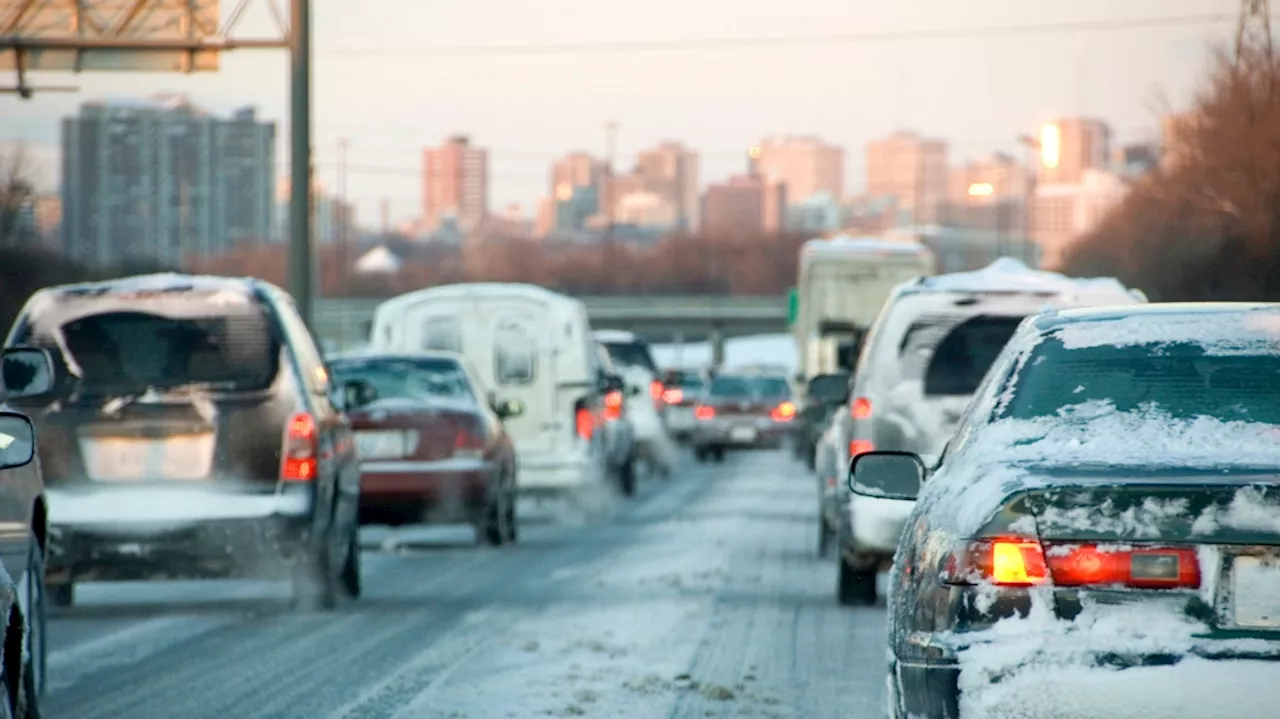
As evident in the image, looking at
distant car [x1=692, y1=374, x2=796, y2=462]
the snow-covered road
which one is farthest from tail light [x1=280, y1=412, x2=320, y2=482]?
distant car [x1=692, y1=374, x2=796, y2=462]

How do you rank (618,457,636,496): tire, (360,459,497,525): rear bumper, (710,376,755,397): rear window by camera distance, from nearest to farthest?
(360,459,497,525): rear bumper → (618,457,636,496): tire → (710,376,755,397): rear window

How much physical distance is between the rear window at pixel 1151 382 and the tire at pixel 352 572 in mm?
7801

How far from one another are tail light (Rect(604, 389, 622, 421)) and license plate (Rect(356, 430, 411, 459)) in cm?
957

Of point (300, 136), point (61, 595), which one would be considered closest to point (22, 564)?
point (61, 595)

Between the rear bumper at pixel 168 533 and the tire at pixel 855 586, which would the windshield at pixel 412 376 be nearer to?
the tire at pixel 855 586

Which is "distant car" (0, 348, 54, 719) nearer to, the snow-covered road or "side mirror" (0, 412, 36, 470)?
"side mirror" (0, 412, 36, 470)

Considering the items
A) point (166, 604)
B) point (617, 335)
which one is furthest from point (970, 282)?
point (617, 335)

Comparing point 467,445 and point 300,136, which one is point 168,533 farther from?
point 300,136

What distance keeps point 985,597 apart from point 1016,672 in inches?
7.8

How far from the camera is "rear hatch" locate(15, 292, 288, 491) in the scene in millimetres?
13023

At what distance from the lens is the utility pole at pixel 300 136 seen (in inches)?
1064

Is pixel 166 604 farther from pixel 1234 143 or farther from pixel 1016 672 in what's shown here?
pixel 1234 143

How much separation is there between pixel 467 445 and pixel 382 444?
2.05 ft

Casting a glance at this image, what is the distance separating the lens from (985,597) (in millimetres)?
5992
